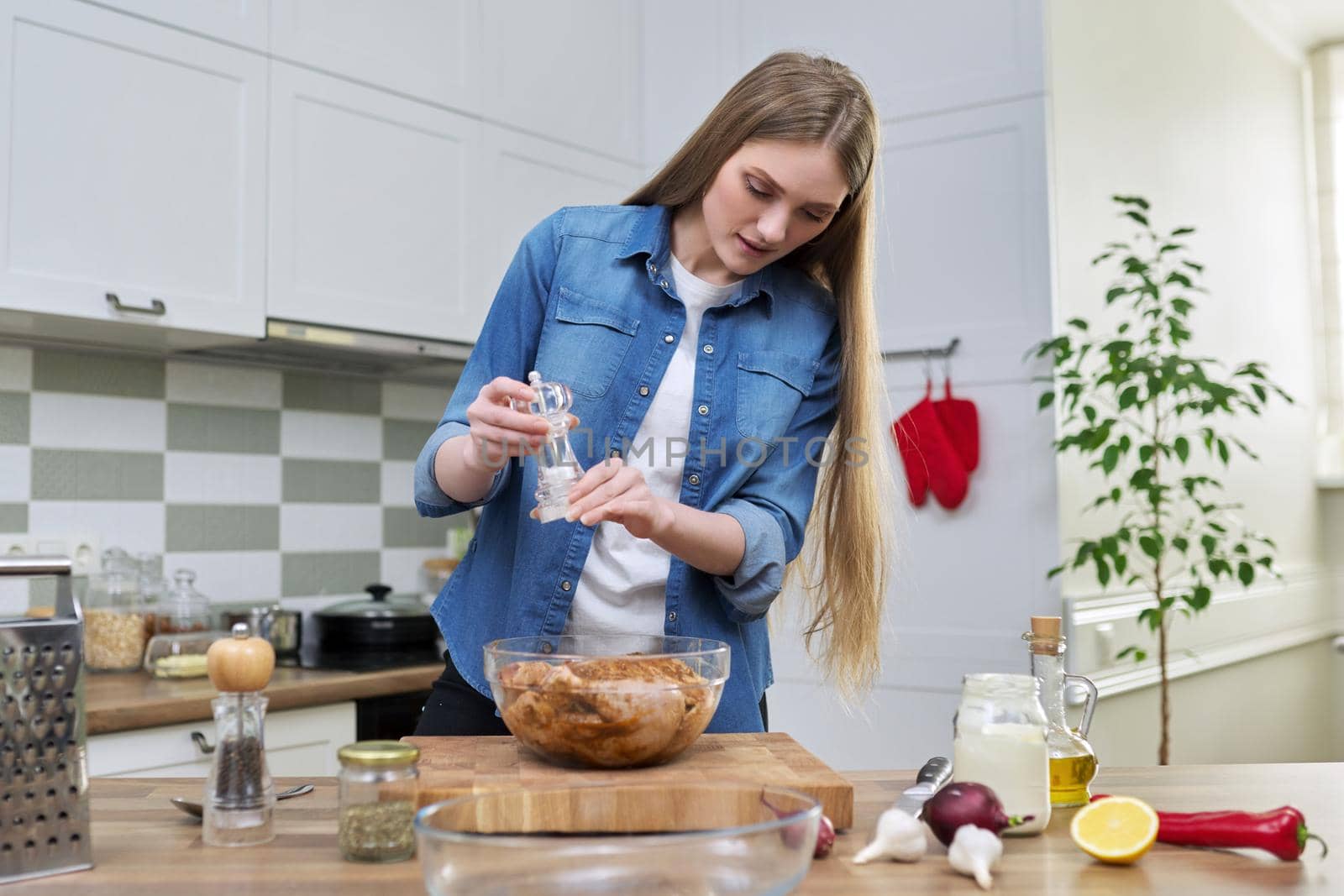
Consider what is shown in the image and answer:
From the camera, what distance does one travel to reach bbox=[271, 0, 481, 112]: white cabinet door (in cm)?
261

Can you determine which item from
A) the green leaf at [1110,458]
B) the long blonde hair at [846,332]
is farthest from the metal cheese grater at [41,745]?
the green leaf at [1110,458]

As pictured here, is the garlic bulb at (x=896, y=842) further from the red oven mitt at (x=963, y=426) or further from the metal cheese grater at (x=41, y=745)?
the red oven mitt at (x=963, y=426)

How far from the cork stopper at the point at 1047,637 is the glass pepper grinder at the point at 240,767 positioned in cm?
66

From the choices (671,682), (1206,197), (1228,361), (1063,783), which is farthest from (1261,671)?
(671,682)

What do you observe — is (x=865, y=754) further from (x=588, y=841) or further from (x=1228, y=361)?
(x=588, y=841)

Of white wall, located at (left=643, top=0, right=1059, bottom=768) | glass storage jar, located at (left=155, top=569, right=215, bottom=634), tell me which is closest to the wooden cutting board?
glass storage jar, located at (left=155, top=569, right=215, bottom=634)

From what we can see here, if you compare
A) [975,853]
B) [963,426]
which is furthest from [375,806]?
[963,426]

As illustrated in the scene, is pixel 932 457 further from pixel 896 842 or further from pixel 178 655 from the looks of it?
pixel 896 842

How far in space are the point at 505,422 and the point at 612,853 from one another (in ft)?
1.70

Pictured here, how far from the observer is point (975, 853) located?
2.92 ft

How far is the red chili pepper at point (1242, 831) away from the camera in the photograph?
3.14 ft

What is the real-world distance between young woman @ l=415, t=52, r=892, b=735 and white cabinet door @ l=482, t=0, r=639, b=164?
160 centimetres

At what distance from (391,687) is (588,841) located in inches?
74.2

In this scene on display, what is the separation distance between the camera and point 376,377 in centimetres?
317
